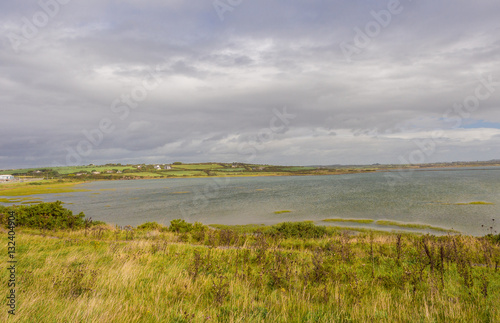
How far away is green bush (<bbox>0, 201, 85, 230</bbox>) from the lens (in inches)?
827

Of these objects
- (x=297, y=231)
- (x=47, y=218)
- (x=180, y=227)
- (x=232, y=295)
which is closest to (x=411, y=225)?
(x=297, y=231)

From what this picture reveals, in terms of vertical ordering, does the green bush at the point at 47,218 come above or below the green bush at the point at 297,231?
above

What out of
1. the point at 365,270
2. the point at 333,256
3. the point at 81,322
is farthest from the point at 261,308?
the point at 333,256

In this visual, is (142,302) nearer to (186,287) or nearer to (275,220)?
(186,287)

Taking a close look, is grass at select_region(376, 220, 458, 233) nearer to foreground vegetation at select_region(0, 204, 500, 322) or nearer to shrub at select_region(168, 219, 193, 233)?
foreground vegetation at select_region(0, 204, 500, 322)

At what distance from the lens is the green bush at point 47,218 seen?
2102 centimetres

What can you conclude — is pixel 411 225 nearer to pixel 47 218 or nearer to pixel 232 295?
pixel 232 295

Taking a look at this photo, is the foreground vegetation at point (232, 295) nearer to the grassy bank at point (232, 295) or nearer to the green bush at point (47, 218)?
the grassy bank at point (232, 295)

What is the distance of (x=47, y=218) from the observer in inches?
832

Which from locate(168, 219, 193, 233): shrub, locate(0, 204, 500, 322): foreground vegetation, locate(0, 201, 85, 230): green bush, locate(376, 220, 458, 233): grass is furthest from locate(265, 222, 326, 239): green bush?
locate(0, 201, 85, 230): green bush

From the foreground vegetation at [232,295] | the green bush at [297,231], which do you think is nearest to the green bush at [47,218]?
the foreground vegetation at [232,295]

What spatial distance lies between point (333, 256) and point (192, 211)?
37747 mm

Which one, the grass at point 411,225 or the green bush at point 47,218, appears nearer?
the green bush at point 47,218

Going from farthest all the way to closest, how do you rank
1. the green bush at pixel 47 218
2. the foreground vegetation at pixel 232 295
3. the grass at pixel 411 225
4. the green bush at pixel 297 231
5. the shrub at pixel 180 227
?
the grass at pixel 411 225, the green bush at pixel 297 231, the shrub at pixel 180 227, the green bush at pixel 47 218, the foreground vegetation at pixel 232 295
